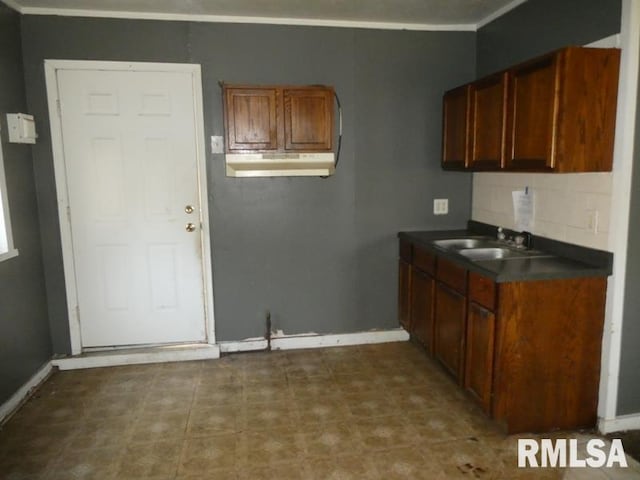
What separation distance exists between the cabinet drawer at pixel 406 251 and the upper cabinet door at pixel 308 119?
982 mm

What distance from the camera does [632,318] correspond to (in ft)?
7.96

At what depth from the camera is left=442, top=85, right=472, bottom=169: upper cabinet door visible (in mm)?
3182

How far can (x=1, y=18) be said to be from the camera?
2896mm

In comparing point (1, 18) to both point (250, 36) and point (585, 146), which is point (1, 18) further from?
point (585, 146)

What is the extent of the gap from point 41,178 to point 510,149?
124 inches

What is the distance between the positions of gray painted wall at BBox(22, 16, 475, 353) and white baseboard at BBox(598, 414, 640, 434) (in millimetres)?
1698

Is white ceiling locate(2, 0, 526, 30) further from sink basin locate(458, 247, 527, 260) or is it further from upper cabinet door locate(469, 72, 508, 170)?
sink basin locate(458, 247, 527, 260)

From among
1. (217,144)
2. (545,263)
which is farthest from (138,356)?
(545,263)

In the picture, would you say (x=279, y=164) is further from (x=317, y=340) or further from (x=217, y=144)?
(x=317, y=340)

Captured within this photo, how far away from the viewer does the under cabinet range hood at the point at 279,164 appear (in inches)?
129

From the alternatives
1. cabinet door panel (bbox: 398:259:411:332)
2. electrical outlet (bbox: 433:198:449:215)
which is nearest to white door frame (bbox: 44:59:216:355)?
cabinet door panel (bbox: 398:259:411:332)

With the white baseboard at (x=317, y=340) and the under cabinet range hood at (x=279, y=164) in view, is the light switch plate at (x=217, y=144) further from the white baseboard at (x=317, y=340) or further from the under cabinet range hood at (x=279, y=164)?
the white baseboard at (x=317, y=340)

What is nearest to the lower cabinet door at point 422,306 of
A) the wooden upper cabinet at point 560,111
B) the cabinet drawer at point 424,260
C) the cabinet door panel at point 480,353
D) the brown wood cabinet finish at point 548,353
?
the cabinet drawer at point 424,260

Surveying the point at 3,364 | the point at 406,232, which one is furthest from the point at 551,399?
the point at 3,364
